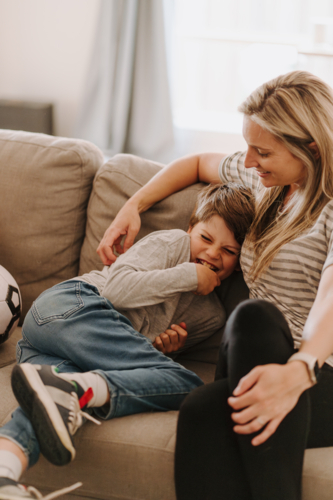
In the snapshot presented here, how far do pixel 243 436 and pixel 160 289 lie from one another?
0.42 m

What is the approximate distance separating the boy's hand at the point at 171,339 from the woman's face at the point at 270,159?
17.6 inches

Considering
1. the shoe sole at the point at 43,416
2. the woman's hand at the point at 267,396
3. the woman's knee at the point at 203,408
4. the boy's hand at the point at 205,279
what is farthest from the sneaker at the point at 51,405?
the boy's hand at the point at 205,279

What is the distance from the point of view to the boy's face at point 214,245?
1309mm

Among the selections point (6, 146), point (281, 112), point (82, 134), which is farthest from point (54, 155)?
point (82, 134)

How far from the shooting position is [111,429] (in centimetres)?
102

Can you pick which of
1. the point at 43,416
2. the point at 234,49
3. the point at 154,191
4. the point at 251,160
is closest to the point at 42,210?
the point at 154,191

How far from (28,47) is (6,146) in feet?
6.11

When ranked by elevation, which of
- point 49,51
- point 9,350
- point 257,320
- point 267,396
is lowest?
point 9,350

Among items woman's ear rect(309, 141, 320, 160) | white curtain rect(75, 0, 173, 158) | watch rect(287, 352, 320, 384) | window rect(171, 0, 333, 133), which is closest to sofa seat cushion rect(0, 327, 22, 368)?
watch rect(287, 352, 320, 384)

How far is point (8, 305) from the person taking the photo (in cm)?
135

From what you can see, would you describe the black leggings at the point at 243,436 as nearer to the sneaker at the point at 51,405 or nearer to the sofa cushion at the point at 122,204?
the sneaker at the point at 51,405

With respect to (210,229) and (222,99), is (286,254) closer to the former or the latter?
(210,229)

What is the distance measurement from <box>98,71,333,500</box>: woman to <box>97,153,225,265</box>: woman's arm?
0.83 feet

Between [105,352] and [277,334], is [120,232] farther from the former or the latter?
[277,334]
